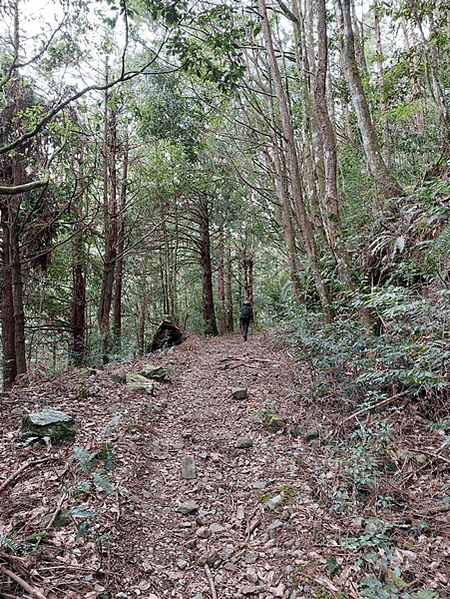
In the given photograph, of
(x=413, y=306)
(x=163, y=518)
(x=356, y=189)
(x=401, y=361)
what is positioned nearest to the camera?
(x=163, y=518)

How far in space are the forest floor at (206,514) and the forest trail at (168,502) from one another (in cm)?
1

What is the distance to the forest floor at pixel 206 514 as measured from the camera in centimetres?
262

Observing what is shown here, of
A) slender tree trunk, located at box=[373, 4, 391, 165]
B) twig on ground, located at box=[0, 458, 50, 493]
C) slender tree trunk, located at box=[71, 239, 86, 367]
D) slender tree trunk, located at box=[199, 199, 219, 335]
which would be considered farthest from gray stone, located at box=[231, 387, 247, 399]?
slender tree trunk, located at box=[199, 199, 219, 335]

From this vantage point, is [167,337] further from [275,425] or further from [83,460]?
[83,460]

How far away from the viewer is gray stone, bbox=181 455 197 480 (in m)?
4.22

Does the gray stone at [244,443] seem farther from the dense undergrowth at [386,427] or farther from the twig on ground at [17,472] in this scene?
the twig on ground at [17,472]

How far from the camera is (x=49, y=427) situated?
423 centimetres

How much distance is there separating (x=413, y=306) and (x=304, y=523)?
2229mm

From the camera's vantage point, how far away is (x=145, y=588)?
268 centimetres

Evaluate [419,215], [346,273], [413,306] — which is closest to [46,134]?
[346,273]

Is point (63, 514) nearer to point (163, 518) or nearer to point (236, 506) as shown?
point (163, 518)

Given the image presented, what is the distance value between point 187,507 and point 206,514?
0.19 metres

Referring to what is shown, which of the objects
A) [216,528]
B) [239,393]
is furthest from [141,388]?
[216,528]

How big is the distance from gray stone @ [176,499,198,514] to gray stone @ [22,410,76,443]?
4.82 feet
